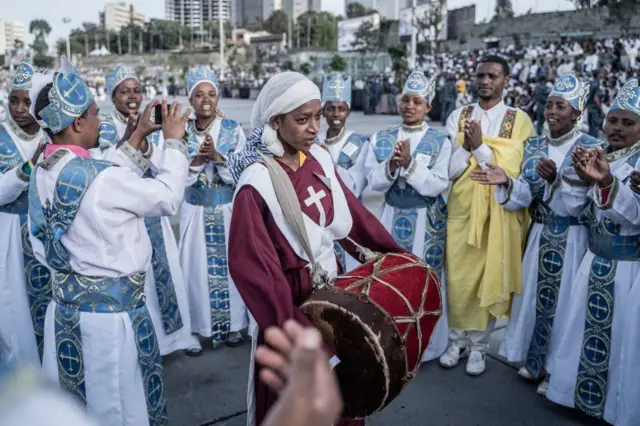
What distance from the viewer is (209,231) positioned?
4.84m

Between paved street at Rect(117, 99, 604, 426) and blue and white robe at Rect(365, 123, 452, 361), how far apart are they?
39 centimetres

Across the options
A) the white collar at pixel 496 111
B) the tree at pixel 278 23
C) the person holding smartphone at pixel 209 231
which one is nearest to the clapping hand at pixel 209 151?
the person holding smartphone at pixel 209 231

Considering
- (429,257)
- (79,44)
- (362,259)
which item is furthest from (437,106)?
(79,44)

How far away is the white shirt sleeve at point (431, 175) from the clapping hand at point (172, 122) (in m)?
1.77

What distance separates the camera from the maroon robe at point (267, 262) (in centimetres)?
245

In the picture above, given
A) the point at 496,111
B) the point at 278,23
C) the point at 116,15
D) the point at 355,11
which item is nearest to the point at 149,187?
the point at 496,111

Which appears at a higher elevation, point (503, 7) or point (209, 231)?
point (503, 7)

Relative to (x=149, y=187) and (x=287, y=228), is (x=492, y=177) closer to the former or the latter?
(x=287, y=228)

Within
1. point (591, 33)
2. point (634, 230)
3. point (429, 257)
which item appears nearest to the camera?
point (634, 230)

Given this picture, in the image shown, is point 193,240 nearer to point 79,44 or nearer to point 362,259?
point 362,259

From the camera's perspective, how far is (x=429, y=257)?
4.52 meters

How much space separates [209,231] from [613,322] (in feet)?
9.42

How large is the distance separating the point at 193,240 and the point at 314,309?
276cm

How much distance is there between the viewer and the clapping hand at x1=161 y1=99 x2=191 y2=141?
294cm
